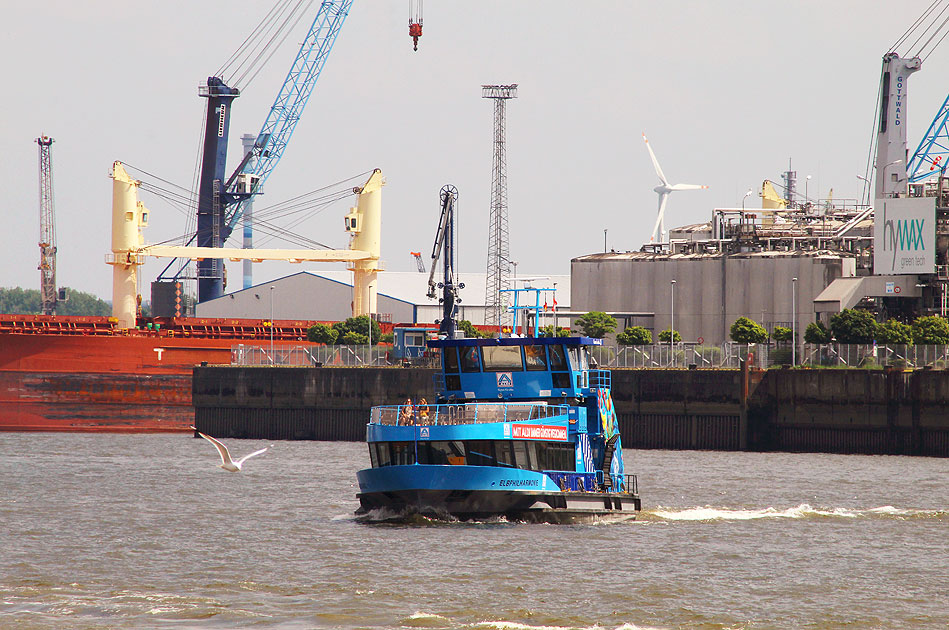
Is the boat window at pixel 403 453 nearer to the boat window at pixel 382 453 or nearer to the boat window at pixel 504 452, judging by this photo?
the boat window at pixel 382 453

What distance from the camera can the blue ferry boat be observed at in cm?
4156

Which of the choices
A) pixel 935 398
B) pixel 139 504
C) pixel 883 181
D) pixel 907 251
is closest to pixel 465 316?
pixel 883 181

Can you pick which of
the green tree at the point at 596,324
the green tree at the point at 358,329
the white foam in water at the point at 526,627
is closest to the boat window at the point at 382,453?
the white foam in water at the point at 526,627

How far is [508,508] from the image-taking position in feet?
138

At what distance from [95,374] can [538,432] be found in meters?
66.9

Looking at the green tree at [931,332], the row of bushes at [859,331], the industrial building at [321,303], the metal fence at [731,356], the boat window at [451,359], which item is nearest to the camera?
the boat window at [451,359]

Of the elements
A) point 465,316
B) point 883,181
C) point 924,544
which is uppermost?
point 883,181

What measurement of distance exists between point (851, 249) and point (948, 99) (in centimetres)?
1934

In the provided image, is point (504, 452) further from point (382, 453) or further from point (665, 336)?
point (665, 336)

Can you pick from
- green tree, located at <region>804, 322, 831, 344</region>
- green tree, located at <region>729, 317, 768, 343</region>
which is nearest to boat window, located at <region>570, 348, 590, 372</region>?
green tree, located at <region>804, 322, 831, 344</region>

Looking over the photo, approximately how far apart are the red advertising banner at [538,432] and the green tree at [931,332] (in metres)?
50.9

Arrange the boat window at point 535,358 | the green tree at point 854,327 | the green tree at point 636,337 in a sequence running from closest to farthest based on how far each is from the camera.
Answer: the boat window at point 535,358 → the green tree at point 854,327 → the green tree at point 636,337

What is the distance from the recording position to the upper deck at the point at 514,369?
4531 centimetres

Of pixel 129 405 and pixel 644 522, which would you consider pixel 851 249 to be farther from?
pixel 644 522
